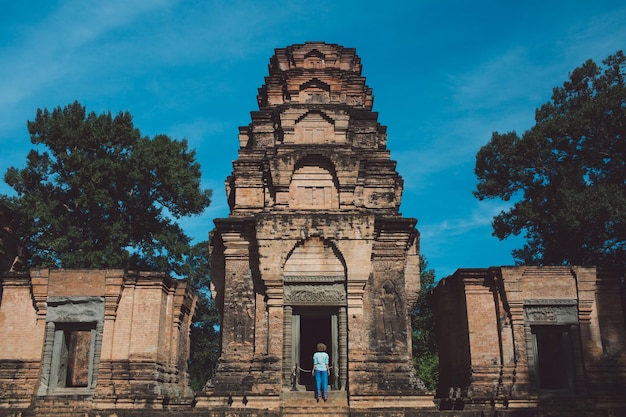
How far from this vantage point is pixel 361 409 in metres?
13.8

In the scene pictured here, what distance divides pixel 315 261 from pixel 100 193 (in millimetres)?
13735

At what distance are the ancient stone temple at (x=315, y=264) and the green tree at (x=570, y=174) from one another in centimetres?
870

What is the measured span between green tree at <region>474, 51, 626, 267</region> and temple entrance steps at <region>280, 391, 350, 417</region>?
500 inches

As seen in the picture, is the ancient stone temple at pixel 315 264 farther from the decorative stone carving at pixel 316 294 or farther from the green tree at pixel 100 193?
Answer: the green tree at pixel 100 193

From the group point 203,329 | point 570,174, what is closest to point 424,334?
point 570,174

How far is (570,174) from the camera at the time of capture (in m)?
Answer: 24.4

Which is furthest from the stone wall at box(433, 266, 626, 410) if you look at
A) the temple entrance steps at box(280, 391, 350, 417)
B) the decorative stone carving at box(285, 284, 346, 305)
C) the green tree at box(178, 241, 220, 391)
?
the green tree at box(178, 241, 220, 391)

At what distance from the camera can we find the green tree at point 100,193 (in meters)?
25.3

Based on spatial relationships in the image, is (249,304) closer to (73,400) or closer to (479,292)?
(73,400)

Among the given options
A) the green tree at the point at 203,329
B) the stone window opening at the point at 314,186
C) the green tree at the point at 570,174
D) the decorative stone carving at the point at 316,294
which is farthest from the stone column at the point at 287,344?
the green tree at the point at 203,329

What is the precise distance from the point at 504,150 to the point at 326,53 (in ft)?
33.7

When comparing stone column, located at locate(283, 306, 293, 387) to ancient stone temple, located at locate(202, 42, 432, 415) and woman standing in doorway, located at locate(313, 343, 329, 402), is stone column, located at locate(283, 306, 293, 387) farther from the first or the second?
woman standing in doorway, located at locate(313, 343, 329, 402)

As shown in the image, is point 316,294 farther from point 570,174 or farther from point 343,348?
point 570,174

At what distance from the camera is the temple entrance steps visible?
13641 millimetres
